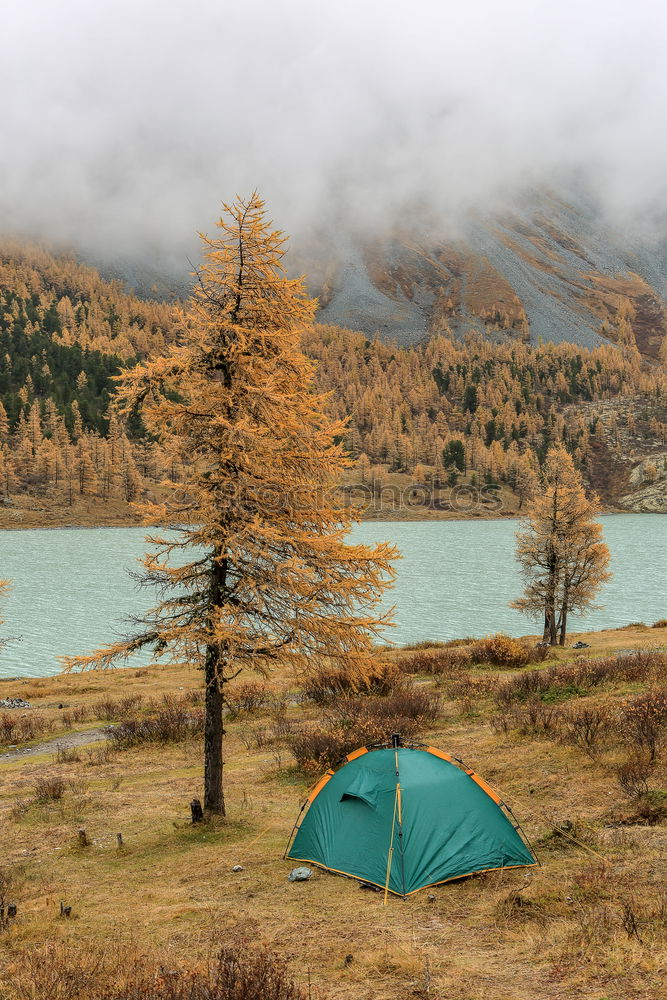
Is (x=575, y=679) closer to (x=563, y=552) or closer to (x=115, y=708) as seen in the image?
(x=115, y=708)

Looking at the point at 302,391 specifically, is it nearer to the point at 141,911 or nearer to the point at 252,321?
the point at 252,321

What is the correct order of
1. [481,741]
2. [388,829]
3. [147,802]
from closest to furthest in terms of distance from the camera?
[388,829] → [147,802] → [481,741]

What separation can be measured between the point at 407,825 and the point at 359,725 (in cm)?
740

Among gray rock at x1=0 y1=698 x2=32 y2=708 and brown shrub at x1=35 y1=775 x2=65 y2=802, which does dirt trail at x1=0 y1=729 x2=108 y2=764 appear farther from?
gray rock at x1=0 y1=698 x2=32 y2=708

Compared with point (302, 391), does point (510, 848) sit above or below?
below

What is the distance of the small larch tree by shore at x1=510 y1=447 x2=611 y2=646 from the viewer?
137 feet

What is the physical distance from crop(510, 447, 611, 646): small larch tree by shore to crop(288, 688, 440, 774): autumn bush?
19744 millimetres

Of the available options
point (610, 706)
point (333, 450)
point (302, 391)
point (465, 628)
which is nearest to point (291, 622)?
point (333, 450)

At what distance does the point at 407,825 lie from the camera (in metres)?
10.7

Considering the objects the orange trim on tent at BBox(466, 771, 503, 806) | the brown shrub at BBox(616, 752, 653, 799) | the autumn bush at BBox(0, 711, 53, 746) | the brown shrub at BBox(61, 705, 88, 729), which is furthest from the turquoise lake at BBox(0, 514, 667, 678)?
the brown shrub at BBox(616, 752, 653, 799)

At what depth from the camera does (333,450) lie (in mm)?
13461

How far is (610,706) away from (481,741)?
12.8ft

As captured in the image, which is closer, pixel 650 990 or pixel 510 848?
pixel 650 990

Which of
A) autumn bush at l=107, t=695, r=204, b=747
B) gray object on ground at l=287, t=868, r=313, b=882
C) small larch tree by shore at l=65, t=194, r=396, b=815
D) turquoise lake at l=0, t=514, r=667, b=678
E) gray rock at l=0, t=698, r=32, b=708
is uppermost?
small larch tree by shore at l=65, t=194, r=396, b=815
